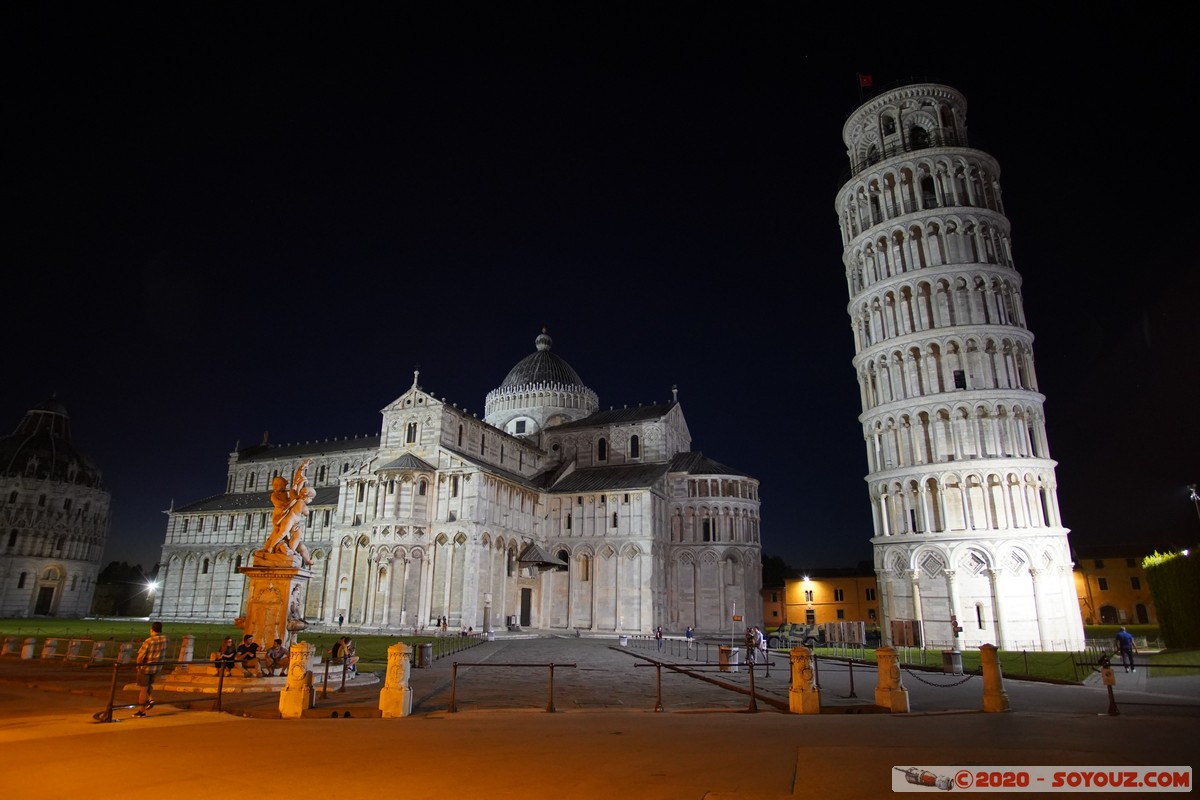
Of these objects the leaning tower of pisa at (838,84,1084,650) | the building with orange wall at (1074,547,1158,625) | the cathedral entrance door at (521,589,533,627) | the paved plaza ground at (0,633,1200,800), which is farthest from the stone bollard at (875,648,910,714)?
the building with orange wall at (1074,547,1158,625)

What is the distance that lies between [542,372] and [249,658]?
5366cm

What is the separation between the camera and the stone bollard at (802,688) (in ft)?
42.0

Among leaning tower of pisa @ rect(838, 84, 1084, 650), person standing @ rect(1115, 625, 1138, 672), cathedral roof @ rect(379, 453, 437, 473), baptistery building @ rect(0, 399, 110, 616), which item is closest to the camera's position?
person standing @ rect(1115, 625, 1138, 672)

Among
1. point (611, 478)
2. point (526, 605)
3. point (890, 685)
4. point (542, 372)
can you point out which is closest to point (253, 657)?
point (890, 685)

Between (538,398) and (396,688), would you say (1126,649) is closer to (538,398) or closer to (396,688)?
(396,688)

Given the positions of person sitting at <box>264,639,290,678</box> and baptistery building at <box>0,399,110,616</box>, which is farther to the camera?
baptistery building at <box>0,399,110,616</box>

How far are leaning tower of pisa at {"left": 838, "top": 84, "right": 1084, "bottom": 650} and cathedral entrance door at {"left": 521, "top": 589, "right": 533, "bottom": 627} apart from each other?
→ 81.0 ft

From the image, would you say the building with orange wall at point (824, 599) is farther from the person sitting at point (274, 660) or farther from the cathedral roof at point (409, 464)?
the person sitting at point (274, 660)

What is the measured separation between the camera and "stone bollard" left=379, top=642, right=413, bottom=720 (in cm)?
1211

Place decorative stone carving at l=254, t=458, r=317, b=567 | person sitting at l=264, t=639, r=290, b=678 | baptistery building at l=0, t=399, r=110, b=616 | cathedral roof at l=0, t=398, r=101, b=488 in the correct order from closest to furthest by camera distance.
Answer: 1. person sitting at l=264, t=639, r=290, b=678
2. decorative stone carving at l=254, t=458, r=317, b=567
3. baptistery building at l=0, t=399, r=110, b=616
4. cathedral roof at l=0, t=398, r=101, b=488

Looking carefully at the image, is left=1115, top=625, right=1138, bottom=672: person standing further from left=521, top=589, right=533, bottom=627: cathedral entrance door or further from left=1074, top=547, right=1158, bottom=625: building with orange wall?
left=1074, top=547, right=1158, bottom=625: building with orange wall

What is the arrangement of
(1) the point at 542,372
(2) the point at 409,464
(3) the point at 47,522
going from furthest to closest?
1. (3) the point at 47,522
2. (1) the point at 542,372
3. (2) the point at 409,464

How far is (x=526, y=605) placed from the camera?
49219 mm

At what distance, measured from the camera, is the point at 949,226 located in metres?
37.8
